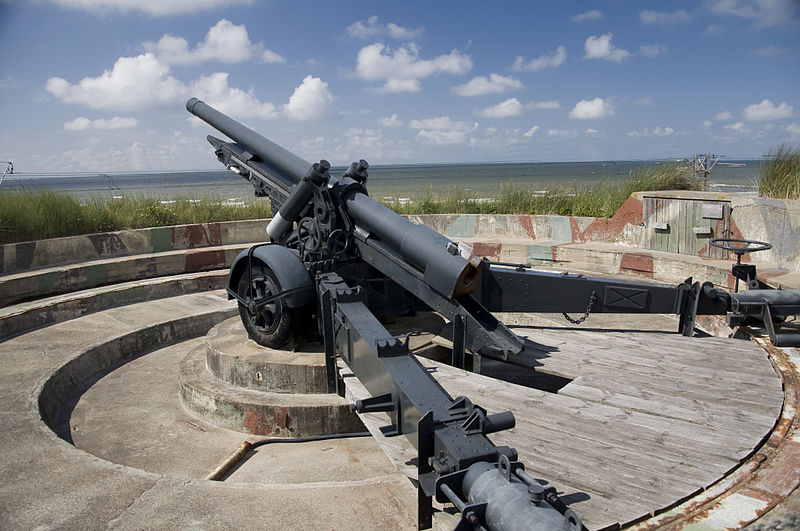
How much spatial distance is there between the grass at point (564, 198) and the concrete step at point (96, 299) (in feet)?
15.7

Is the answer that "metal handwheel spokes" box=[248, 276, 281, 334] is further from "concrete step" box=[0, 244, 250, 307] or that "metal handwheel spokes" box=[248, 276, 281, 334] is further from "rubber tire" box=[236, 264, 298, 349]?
"concrete step" box=[0, 244, 250, 307]

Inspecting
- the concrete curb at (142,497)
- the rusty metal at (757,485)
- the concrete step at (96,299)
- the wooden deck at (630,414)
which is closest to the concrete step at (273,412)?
the wooden deck at (630,414)

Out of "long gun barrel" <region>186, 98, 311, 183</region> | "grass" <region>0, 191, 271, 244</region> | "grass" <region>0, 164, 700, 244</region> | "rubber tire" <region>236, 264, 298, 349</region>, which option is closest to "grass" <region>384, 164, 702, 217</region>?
"grass" <region>0, 164, 700, 244</region>

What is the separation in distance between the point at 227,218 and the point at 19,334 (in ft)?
18.3

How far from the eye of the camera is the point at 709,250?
7570 mm

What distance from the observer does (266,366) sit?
4.59 metres

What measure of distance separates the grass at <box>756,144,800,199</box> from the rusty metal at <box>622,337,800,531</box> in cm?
514

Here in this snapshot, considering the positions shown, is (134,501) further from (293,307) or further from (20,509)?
(293,307)

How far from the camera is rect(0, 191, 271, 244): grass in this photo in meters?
8.51

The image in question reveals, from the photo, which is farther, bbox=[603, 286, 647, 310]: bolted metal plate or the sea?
the sea

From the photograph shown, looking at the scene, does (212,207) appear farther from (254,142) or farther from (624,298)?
(624,298)

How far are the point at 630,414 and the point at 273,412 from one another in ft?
8.30

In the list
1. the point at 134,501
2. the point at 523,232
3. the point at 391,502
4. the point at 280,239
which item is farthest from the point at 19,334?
the point at 523,232

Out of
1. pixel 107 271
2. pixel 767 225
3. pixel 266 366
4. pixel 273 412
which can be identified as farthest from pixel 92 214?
pixel 767 225
